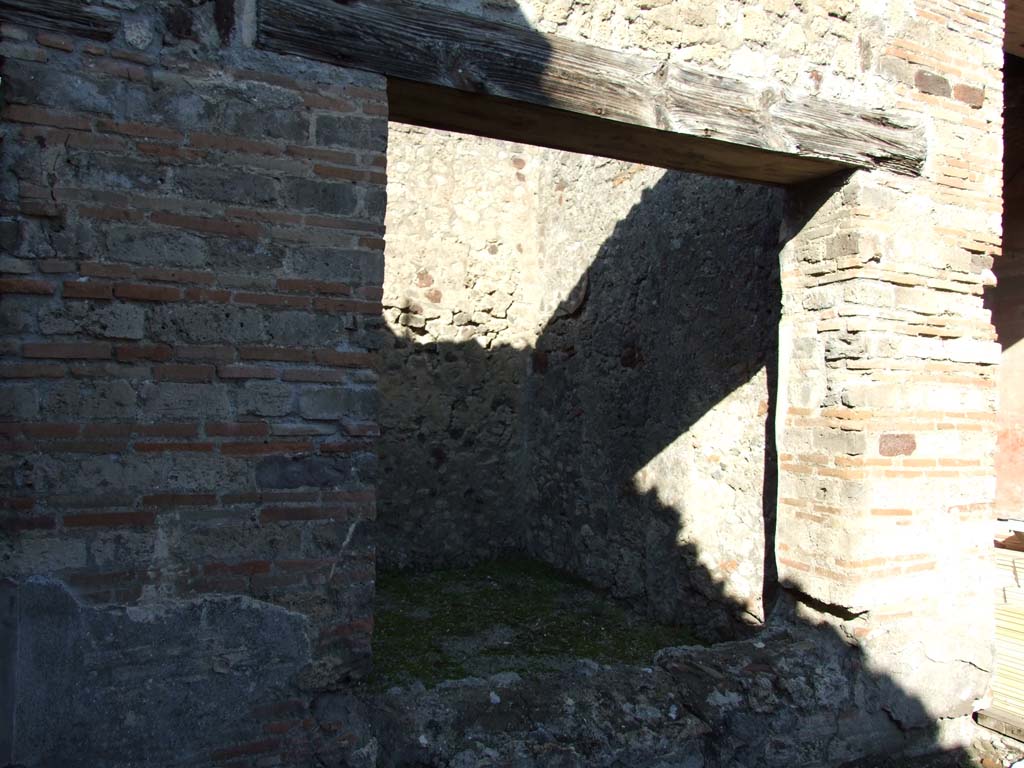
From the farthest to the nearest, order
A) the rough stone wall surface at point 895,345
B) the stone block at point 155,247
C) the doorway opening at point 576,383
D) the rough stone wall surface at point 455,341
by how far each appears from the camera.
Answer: the rough stone wall surface at point 455,341, the doorway opening at point 576,383, the rough stone wall surface at point 895,345, the stone block at point 155,247

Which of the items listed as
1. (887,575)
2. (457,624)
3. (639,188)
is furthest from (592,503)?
(887,575)

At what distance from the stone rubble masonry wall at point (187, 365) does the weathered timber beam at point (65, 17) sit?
0.03 metres

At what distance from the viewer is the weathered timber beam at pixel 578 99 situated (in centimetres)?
258

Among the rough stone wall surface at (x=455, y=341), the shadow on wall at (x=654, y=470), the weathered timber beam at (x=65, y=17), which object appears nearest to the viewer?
the weathered timber beam at (x=65, y=17)

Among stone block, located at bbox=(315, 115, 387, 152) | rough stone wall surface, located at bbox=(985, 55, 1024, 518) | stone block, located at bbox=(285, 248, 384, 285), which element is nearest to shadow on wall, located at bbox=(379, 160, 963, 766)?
stone block, located at bbox=(285, 248, 384, 285)

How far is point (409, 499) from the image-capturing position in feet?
21.3

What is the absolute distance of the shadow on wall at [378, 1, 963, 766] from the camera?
11.1 feet

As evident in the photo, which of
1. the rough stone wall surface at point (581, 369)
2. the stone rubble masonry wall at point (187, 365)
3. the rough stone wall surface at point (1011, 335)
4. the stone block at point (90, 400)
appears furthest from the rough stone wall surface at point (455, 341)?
the stone block at point (90, 400)

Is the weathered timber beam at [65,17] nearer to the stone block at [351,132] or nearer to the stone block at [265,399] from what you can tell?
the stone block at [351,132]

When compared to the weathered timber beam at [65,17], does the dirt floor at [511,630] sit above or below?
below

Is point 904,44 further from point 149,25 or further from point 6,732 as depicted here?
point 6,732

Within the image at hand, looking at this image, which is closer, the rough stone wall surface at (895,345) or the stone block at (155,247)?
the stone block at (155,247)

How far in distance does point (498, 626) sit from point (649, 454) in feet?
4.90

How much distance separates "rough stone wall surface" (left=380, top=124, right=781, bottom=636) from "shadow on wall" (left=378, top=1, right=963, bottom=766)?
15 mm
